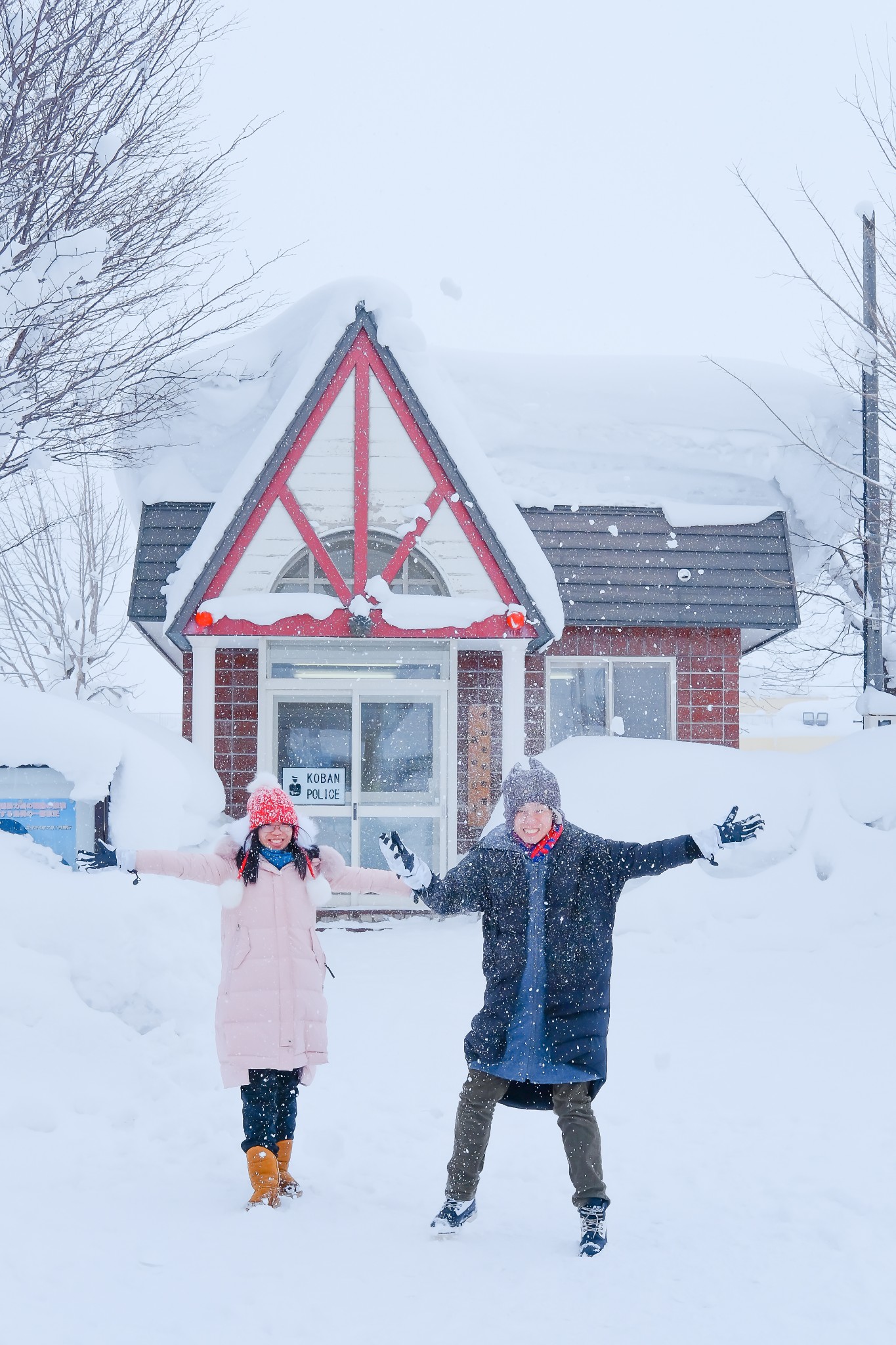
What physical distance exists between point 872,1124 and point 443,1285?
2.41 meters

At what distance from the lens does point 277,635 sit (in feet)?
32.3

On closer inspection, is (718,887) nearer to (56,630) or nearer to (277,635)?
(277,635)

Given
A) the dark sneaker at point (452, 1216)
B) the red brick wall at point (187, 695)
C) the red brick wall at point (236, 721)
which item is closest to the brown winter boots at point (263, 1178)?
the dark sneaker at point (452, 1216)

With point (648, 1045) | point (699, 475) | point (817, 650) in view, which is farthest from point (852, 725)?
point (648, 1045)

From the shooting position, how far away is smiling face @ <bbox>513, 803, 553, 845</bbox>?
11.7 ft

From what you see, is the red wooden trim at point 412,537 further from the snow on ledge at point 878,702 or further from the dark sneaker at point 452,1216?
the dark sneaker at point 452,1216

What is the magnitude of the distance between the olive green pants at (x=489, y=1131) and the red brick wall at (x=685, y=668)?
8340mm

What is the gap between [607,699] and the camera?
12000mm

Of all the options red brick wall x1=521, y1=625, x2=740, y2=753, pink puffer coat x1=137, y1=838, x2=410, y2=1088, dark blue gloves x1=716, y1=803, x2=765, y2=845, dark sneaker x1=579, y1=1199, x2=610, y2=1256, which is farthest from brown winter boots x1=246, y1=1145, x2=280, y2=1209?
red brick wall x1=521, y1=625, x2=740, y2=753

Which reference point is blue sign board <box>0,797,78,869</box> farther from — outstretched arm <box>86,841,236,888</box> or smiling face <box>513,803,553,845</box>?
smiling face <box>513,803,553,845</box>

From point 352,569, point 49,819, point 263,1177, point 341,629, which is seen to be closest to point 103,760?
point 49,819

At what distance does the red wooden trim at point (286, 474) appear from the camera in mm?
9766

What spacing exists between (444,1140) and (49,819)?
3859 mm

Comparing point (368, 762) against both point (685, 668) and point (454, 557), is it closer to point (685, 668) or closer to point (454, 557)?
point (454, 557)
